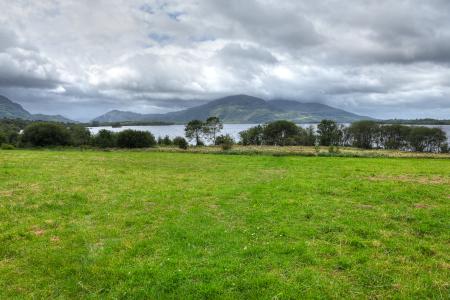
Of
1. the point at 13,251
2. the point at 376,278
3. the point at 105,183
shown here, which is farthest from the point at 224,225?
the point at 105,183

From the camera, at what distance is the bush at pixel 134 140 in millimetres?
88812

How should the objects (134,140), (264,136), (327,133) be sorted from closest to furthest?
(134,140)
(327,133)
(264,136)

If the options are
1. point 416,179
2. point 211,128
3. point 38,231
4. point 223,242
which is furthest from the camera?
point 211,128

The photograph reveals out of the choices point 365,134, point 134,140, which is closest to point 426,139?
point 365,134

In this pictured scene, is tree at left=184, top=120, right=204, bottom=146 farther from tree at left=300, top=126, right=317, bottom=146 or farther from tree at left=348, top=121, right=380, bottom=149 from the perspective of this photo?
tree at left=348, top=121, right=380, bottom=149

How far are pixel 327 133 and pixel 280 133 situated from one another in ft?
65.8

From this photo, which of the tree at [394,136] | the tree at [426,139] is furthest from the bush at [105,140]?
the tree at [426,139]

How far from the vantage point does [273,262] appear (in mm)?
9188

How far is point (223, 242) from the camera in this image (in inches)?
423

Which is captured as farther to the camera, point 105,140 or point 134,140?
point 105,140

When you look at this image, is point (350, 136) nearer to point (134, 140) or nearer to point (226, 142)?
point (226, 142)

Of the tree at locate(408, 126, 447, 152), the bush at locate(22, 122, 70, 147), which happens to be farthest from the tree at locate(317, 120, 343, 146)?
the bush at locate(22, 122, 70, 147)

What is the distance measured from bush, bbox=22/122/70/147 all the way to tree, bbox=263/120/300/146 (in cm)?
7861

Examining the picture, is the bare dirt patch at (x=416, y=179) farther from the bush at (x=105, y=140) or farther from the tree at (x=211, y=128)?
the tree at (x=211, y=128)
